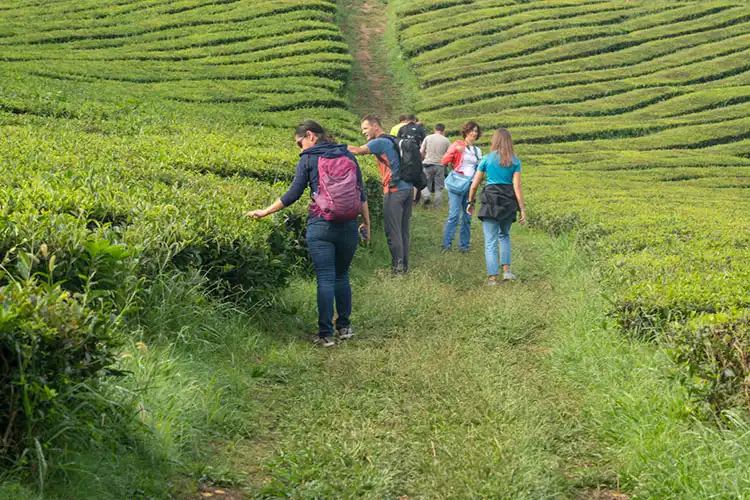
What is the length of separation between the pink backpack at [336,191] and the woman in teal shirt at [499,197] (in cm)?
275

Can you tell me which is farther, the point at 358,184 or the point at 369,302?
the point at 369,302

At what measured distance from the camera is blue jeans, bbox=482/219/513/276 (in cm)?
897

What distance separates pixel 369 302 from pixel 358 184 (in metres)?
1.44

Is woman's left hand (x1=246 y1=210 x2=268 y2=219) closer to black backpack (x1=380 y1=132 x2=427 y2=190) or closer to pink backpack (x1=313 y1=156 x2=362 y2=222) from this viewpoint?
pink backpack (x1=313 y1=156 x2=362 y2=222)

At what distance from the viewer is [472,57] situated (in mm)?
31047

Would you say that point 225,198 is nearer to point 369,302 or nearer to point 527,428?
point 369,302

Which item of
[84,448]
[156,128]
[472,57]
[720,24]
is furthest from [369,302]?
[720,24]

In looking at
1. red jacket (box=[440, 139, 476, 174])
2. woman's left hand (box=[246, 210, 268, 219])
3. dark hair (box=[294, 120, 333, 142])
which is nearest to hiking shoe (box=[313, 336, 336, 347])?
woman's left hand (box=[246, 210, 268, 219])

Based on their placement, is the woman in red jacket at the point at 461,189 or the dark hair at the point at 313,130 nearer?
the dark hair at the point at 313,130

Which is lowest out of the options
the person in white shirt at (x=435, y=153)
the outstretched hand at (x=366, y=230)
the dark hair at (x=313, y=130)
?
the person in white shirt at (x=435, y=153)

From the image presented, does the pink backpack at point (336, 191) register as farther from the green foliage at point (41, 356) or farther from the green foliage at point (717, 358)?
the green foliage at point (41, 356)

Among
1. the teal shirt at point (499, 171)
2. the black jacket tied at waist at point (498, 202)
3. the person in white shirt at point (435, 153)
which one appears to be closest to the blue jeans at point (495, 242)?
the black jacket tied at waist at point (498, 202)

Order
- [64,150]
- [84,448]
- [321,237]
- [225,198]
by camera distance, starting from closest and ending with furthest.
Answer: [84,448], [321,237], [225,198], [64,150]

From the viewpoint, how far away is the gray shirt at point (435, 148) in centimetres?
1408
